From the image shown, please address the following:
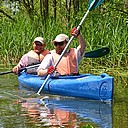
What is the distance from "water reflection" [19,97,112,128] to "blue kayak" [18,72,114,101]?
112 mm

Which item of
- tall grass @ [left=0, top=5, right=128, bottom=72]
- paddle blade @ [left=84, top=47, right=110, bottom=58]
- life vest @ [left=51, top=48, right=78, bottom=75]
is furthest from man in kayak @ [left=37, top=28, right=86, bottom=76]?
tall grass @ [left=0, top=5, right=128, bottom=72]

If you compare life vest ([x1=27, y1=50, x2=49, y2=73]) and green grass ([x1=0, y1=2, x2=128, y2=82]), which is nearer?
life vest ([x1=27, y1=50, x2=49, y2=73])

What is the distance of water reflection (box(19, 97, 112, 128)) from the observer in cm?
600

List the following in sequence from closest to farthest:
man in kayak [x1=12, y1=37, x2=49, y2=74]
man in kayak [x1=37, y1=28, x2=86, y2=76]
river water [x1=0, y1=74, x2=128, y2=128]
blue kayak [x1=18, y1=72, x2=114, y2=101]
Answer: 1. river water [x1=0, y1=74, x2=128, y2=128]
2. blue kayak [x1=18, y1=72, x2=114, y2=101]
3. man in kayak [x1=37, y1=28, x2=86, y2=76]
4. man in kayak [x1=12, y1=37, x2=49, y2=74]

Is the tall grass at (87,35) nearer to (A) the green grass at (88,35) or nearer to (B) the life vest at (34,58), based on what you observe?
(A) the green grass at (88,35)

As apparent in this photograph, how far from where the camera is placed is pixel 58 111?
22.8ft

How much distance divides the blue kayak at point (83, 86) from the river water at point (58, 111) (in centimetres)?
10

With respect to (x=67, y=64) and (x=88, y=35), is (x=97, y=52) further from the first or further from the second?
(x=88, y=35)

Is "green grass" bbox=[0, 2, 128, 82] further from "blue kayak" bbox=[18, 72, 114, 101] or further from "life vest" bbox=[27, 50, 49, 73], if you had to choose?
"blue kayak" bbox=[18, 72, 114, 101]

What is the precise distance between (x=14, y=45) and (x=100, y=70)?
3324 millimetres

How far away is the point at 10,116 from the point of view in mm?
6434

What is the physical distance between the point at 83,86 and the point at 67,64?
859 millimetres

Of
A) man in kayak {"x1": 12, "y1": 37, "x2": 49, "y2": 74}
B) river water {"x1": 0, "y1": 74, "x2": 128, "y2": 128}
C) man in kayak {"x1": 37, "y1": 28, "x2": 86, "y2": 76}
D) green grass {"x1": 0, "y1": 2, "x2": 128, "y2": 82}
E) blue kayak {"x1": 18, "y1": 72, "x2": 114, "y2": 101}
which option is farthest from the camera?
green grass {"x1": 0, "y1": 2, "x2": 128, "y2": 82}

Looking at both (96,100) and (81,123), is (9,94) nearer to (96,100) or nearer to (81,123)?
(96,100)
